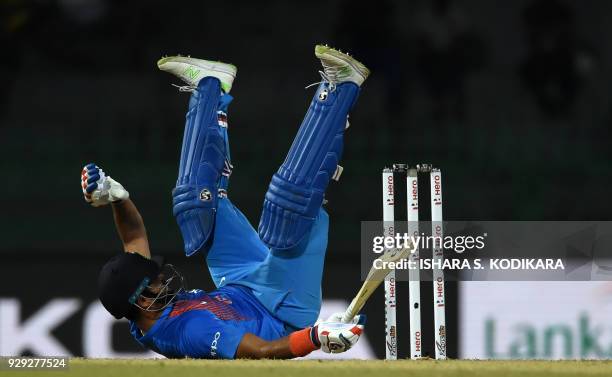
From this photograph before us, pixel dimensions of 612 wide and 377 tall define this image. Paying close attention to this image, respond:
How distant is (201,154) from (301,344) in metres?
0.99

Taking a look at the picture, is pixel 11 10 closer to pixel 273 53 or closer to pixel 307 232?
pixel 273 53

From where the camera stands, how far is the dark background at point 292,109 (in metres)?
6.24

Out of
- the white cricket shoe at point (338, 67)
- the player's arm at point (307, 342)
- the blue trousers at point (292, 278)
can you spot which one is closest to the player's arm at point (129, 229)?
the blue trousers at point (292, 278)

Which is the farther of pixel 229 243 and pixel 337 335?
pixel 229 243

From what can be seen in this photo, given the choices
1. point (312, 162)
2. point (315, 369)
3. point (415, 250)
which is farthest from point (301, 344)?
point (415, 250)

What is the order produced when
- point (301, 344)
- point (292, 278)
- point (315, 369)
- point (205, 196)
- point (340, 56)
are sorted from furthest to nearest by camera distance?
1. point (205, 196)
2. point (292, 278)
3. point (340, 56)
4. point (301, 344)
5. point (315, 369)

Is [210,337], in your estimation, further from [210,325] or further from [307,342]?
[307,342]

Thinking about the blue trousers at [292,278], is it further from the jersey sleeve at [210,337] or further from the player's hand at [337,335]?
the player's hand at [337,335]

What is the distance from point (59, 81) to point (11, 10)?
569 millimetres

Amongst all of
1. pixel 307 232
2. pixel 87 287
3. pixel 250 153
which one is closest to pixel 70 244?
pixel 87 287

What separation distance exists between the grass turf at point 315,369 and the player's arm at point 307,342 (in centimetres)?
31

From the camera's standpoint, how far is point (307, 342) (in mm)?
3047

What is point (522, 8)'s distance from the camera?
7.33 meters

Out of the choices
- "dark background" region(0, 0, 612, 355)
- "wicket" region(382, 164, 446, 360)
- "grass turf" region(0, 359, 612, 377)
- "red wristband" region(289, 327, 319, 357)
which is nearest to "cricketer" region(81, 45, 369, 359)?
"red wristband" region(289, 327, 319, 357)
